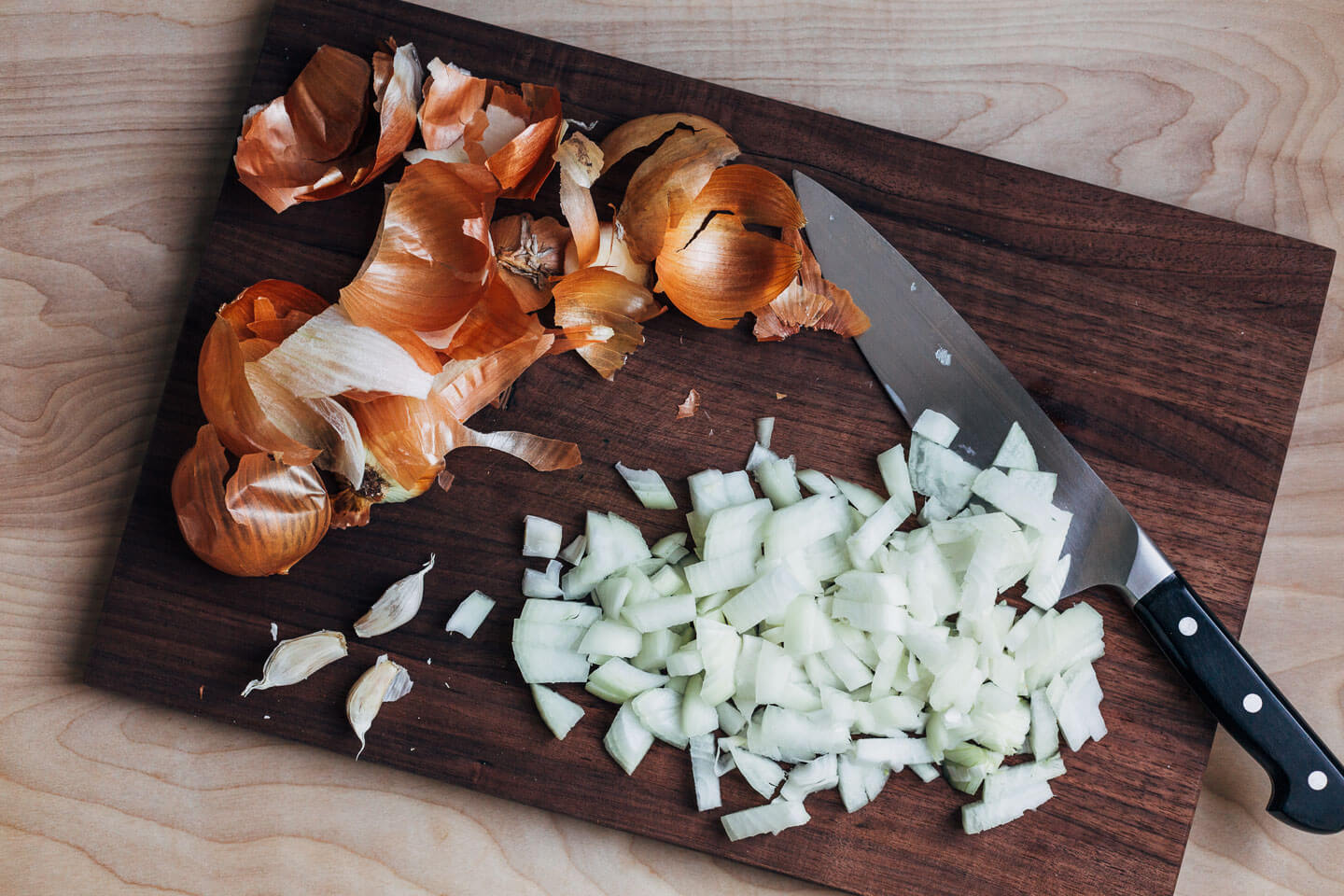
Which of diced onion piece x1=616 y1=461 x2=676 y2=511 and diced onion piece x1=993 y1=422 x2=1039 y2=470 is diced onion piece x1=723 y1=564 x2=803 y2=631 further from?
diced onion piece x1=993 y1=422 x2=1039 y2=470

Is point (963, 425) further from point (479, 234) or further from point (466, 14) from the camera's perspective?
point (466, 14)

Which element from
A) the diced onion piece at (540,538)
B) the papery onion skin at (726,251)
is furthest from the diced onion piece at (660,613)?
the papery onion skin at (726,251)

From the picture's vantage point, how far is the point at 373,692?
39.4 inches

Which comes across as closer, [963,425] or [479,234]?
[479,234]

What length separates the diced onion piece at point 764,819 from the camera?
1.00 metres

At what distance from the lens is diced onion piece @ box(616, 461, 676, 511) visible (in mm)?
1027

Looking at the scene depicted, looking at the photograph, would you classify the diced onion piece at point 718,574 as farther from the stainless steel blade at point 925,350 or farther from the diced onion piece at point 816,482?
the stainless steel blade at point 925,350

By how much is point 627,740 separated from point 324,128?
74 cm

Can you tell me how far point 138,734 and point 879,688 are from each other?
835mm

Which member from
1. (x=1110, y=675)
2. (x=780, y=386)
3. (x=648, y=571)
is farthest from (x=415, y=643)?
(x=1110, y=675)

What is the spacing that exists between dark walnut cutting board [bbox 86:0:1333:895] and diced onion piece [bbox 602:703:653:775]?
0.02m

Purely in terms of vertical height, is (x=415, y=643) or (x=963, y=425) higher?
(x=963, y=425)

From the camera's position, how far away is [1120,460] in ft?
3.43

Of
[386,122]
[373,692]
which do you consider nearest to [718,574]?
[373,692]
